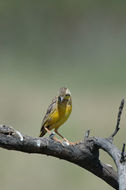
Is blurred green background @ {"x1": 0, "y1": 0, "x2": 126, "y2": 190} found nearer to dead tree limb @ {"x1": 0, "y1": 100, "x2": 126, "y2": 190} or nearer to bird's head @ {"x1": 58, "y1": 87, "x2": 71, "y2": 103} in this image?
bird's head @ {"x1": 58, "y1": 87, "x2": 71, "y2": 103}

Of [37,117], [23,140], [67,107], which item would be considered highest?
[37,117]

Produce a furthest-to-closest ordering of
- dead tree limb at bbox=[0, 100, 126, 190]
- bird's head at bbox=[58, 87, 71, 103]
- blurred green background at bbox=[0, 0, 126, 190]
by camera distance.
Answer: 1. blurred green background at bbox=[0, 0, 126, 190]
2. bird's head at bbox=[58, 87, 71, 103]
3. dead tree limb at bbox=[0, 100, 126, 190]

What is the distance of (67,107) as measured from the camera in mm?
9156

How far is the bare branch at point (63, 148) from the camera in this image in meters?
6.32

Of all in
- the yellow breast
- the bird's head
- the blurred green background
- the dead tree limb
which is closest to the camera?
the dead tree limb

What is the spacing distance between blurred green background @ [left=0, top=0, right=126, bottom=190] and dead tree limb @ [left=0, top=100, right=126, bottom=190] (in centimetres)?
494

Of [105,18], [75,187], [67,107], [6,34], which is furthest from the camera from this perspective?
[105,18]

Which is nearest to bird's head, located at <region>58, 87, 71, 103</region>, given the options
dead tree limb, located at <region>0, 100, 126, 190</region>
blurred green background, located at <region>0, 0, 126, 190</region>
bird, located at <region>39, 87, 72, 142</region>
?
bird, located at <region>39, 87, 72, 142</region>

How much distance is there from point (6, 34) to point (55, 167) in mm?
12023

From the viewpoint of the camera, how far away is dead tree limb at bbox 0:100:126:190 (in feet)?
20.6

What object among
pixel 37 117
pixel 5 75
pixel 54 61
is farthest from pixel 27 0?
pixel 37 117

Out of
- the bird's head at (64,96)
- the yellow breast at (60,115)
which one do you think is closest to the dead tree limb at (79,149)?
the yellow breast at (60,115)

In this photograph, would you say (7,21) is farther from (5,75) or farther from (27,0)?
(5,75)

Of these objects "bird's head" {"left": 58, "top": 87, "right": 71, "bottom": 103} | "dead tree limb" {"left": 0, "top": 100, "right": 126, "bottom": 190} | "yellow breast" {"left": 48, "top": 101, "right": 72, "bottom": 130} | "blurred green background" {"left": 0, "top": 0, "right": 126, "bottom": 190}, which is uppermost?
"blurred green background" {"left": 0, "top": 0, "right": 126, "bottom": 190}
